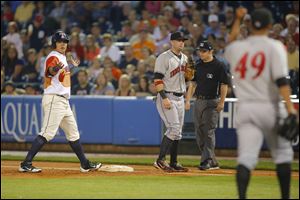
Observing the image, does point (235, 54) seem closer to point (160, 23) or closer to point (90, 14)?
point (160, 23)

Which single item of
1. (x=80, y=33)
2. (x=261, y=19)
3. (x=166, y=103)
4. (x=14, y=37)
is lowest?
(x=166, y=103)

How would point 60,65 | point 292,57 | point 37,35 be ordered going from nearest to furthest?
1. point 60,65
2. point 292,57
3. point 37,35

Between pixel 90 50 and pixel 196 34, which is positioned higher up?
pixel 196 34

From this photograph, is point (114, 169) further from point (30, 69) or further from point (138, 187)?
point (30, 69)

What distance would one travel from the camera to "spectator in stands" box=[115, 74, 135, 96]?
1894cm

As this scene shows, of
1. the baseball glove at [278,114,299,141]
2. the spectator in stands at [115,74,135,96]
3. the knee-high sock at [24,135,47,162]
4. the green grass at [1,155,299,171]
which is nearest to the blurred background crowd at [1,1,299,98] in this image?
the spectator in stands at [115,74,135,96]

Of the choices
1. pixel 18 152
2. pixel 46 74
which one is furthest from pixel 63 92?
pixel 18 152

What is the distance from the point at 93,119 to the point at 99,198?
880 centimetres

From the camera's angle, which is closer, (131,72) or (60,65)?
(60,65)

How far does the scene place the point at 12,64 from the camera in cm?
2316

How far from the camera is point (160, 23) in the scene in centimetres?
2180

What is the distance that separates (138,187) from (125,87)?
7441 mm

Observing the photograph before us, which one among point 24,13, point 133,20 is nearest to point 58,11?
point 24,13

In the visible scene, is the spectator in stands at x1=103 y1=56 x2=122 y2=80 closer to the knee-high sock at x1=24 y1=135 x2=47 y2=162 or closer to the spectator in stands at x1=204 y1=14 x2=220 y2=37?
the spectator in stands at x1=204 y1=14 x2=220 y2=37
